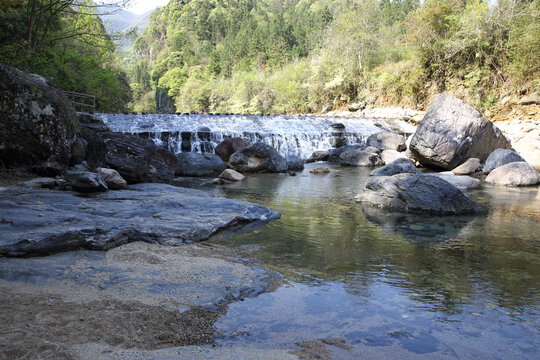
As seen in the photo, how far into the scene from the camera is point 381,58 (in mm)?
32594

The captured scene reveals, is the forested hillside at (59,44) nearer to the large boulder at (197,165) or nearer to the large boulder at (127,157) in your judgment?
the large boulder at (127,157)

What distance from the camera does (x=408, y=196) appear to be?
277 inches

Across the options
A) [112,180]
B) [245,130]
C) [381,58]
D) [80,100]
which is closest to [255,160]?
[245,130]

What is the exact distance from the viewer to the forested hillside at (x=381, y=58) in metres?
20.6

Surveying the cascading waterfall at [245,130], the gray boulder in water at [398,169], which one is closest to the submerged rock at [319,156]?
the cascading waterfall at [245,130]

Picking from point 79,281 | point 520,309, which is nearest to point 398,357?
point 520,309

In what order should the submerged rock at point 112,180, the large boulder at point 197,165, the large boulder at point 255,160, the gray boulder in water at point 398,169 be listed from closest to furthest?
the submerged rock at point 112,180
the gray boulder in water at point 398,169
the large boulder at point 197,165
the large boulder at point 255,160

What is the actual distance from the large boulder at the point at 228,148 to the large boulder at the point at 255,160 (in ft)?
4.93

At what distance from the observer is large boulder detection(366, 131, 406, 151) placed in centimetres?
1745

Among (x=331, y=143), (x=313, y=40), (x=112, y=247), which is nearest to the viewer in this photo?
(x=112, y=247)

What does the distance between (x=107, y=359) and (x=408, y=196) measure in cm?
621

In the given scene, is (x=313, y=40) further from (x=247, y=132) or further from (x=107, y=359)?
(x=107, y=359)

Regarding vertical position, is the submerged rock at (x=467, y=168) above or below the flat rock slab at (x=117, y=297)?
above

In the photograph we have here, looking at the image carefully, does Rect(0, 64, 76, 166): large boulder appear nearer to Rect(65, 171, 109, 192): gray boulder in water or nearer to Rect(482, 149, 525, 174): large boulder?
Rect(65, 171, 109, 192): gray boulder in water
